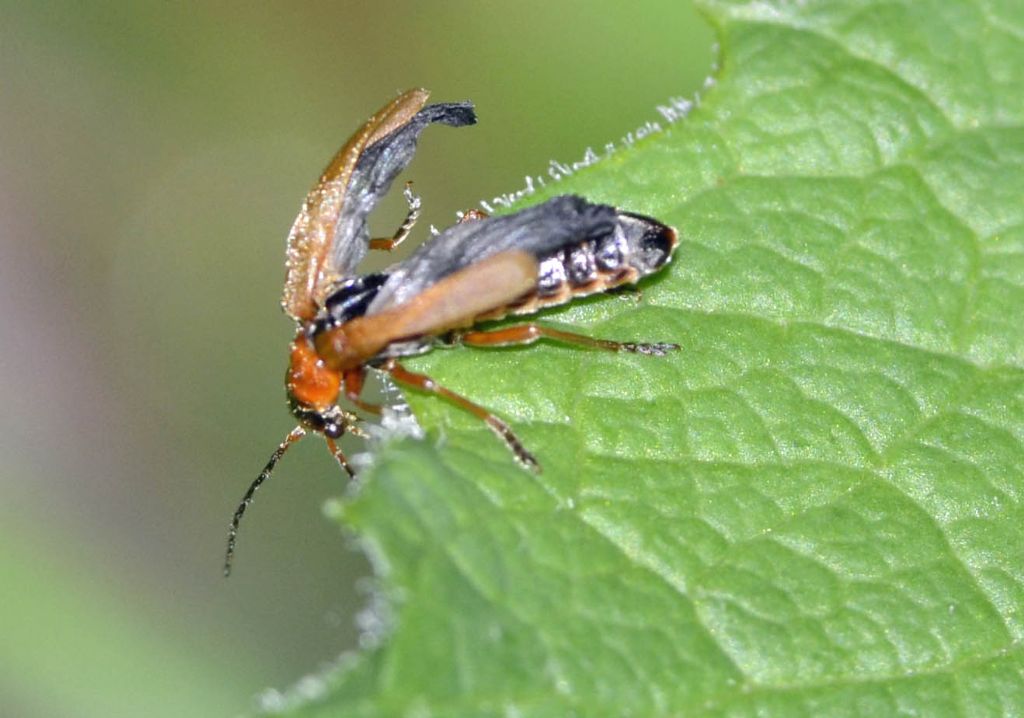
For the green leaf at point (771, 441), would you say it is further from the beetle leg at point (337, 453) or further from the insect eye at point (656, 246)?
the beetle leg at point (337, 453)

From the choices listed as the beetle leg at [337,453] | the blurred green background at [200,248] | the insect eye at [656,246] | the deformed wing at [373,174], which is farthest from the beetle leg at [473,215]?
the blurred green background at [200,248]

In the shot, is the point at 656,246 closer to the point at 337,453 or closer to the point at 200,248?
the point at 337,453

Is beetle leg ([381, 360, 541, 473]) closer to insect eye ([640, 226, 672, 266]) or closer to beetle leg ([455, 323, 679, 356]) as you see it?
beetle leg ([455, 323, 679, 356])

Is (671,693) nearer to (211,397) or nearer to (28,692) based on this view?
(28,692)

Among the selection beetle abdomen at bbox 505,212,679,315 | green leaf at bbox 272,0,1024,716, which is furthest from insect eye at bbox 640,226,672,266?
green leaf at bbox 272,0,1024,716

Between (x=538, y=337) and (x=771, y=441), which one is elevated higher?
(x=538, y=337)

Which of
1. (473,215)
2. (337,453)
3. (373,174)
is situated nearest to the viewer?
(473,215)

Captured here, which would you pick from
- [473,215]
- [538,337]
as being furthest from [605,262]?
[473,215]

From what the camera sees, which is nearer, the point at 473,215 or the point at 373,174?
the point at 473,215
